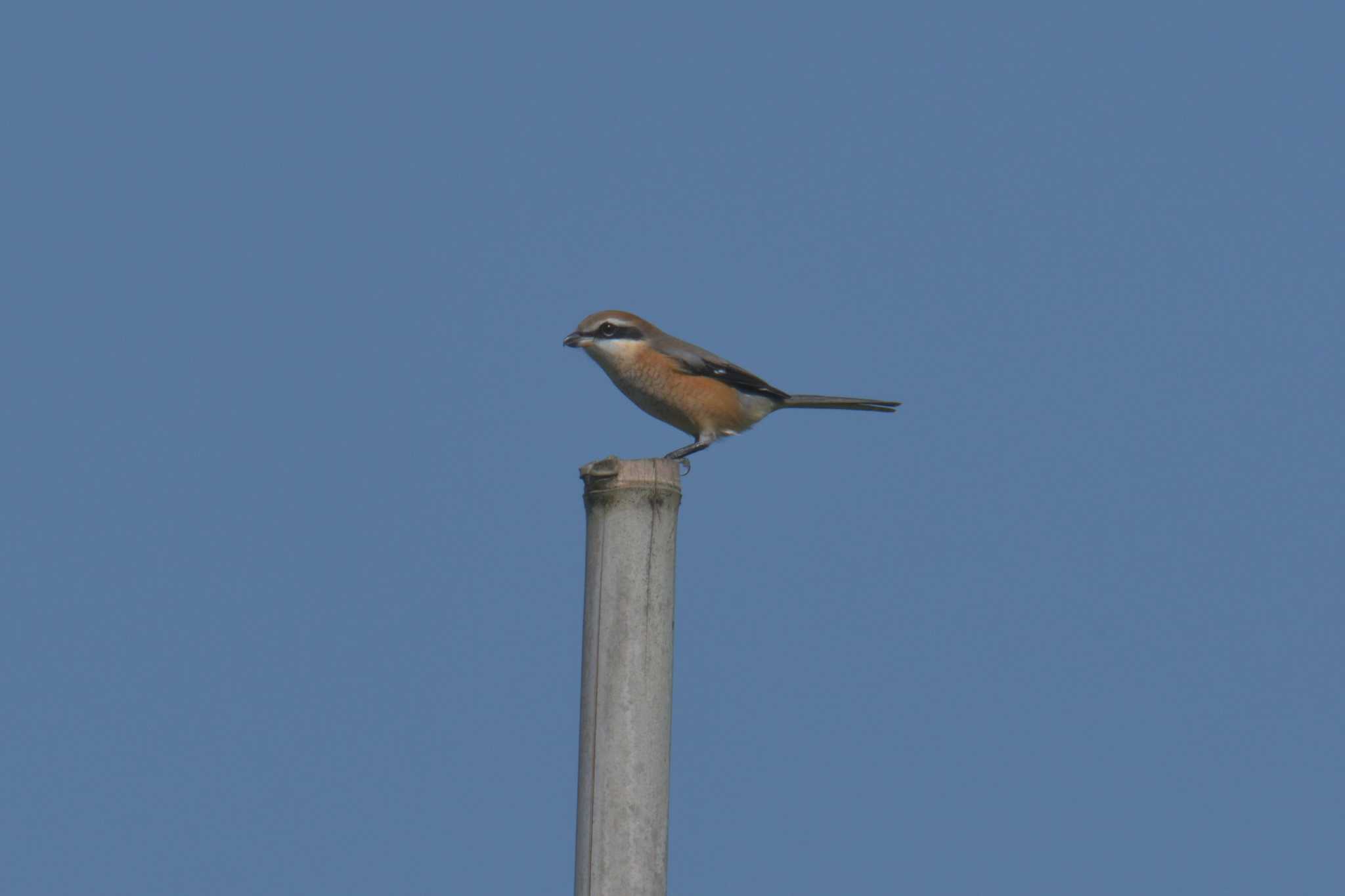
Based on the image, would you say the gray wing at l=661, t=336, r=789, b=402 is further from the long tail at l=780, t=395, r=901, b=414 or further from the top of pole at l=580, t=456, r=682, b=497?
the top of pole at l=580, t=456, r=682, b=497

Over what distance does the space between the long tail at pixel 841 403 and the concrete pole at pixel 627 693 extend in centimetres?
512

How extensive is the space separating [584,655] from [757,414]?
17.1 feet

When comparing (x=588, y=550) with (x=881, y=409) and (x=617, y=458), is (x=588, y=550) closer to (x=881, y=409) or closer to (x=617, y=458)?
(x=617, y=458)

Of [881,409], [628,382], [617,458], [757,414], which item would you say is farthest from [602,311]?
[617,458]

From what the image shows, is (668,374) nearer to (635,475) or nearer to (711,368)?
(711,368)

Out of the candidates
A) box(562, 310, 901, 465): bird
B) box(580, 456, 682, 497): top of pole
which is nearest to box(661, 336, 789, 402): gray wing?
box(562, 310, 901, 465): bird

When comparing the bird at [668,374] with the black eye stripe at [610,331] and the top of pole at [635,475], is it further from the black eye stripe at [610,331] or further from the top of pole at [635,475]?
the top of pole at [635,475]

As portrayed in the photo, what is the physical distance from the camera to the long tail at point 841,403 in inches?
395

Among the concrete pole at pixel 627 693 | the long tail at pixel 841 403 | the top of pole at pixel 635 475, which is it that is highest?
the long tail at pixel 841 403

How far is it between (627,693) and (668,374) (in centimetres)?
485

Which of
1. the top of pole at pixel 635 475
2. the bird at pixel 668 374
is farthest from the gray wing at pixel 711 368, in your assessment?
the top of pole at pixel 635 475

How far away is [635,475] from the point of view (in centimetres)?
508

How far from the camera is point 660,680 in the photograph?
15.9ft

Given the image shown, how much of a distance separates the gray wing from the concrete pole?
4525 millimetres
